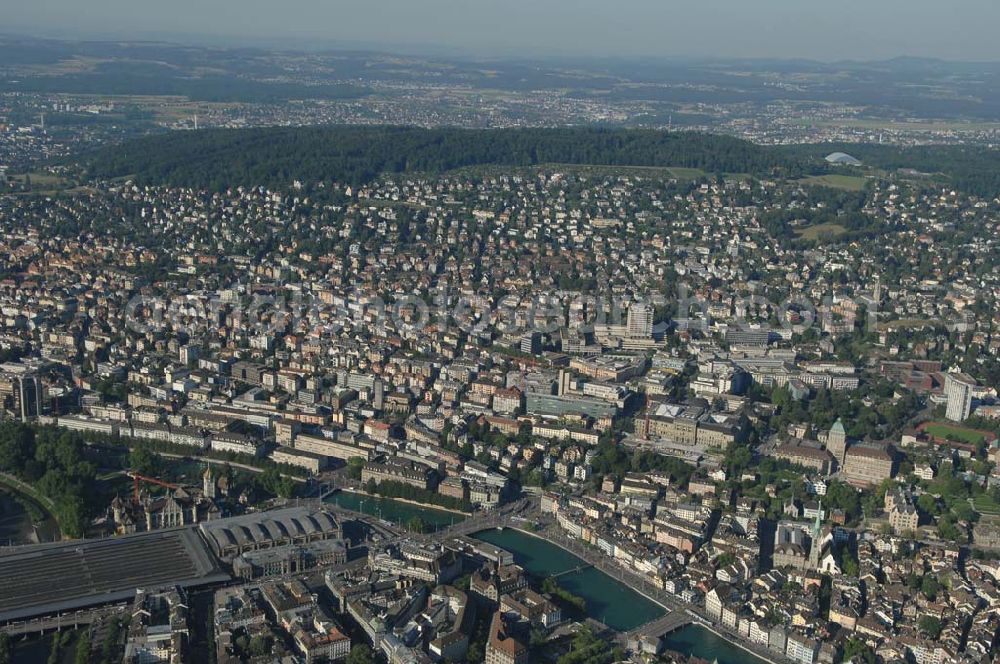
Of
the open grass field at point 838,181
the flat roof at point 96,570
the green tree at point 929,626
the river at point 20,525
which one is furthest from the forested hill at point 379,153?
the green tree at point 929,626

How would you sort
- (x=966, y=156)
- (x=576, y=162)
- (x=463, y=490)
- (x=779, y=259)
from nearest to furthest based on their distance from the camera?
(x=463, y=490)
(x=779, y=259)
(x=576, y=162)
(x=966, y=156)

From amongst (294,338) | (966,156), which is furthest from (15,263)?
(966,156)

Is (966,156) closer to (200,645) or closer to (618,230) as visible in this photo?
(618,230)

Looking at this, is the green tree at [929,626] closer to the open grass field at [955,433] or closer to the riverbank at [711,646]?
the riverbank at [711,646]

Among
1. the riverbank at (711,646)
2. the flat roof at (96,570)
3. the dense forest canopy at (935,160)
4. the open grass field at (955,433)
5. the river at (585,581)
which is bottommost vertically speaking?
the river at (585,581)

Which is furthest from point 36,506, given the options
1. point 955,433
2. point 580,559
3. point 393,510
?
point 955,433

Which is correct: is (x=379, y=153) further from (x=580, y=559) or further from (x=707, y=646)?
(x=707, y=646)
